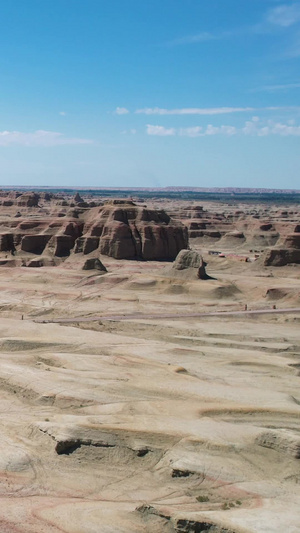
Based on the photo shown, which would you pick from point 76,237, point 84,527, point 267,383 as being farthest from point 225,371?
point 76,237

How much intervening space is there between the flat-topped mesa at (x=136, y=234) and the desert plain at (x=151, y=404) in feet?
37.6

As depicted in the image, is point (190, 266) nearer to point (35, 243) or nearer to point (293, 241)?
point (293, 241)

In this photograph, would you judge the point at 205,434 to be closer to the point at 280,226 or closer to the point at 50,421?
the point at 50,421

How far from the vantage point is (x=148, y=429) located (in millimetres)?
21891

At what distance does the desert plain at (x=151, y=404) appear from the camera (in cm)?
1783

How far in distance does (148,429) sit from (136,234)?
5472 cm

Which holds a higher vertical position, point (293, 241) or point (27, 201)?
point (27, 201)

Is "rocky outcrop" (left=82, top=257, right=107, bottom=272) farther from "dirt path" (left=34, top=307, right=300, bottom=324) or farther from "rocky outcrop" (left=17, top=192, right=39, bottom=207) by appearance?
"rocky outcrop" (left=17, top=192, right=39, bottom=207)

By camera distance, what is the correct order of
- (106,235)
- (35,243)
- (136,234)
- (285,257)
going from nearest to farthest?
(285,257)
(106,235)
(136,234)
(35,243)

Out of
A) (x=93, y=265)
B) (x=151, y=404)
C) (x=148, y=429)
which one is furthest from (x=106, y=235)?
(x=148, y=429)

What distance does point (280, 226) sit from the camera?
113625 millimetres

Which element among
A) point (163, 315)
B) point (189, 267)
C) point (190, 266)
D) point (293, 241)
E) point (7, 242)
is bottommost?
point (163, 315)

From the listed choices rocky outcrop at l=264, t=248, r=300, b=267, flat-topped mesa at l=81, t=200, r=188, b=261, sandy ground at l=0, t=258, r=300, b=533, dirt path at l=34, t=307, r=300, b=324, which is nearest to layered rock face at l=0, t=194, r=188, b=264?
flat-topped mesa at l=81, t=200, r=188, b=261

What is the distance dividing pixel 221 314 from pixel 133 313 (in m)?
7.92
